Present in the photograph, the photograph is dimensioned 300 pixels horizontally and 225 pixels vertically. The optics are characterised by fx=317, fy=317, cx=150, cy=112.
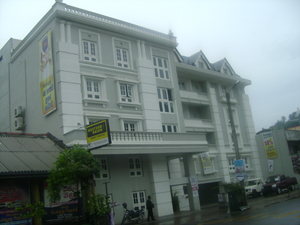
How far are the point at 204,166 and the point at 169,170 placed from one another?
591 cm

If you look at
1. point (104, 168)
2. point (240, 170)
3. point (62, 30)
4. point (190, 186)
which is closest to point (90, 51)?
point (62, 30)

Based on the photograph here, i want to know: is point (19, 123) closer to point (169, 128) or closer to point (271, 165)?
point (169, 128)

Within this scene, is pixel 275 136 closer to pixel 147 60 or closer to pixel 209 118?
pixel 209 118

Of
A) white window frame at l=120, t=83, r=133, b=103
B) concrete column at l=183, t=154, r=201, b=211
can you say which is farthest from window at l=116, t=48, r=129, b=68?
concrete column at l=183, t=154, r=201, b=211

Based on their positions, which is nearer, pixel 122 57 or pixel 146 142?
pixel 146 142

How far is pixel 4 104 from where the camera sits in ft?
96.5

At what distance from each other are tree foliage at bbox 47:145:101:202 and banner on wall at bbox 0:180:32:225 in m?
2.99

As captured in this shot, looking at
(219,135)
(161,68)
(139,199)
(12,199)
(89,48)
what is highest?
(89,48)

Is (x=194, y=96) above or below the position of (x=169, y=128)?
above

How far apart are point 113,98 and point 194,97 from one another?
38.7 ft

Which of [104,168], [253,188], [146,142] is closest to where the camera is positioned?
[104,168]

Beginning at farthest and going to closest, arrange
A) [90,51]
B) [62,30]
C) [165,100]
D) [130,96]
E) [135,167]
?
[165,100] < [130,96] < [90,51] < [135,167] < [62,30]

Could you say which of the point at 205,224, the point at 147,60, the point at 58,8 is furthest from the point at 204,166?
the point at 58,8

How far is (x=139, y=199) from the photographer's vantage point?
76.6ft
